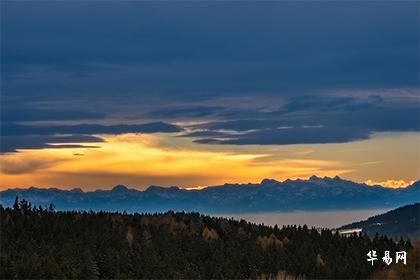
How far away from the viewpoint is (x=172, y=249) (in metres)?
36.4

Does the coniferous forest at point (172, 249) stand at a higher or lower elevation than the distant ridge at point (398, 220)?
lower

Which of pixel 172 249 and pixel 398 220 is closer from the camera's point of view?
pixel 172 249

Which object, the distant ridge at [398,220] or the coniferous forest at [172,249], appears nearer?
the coniferous forest at [172,249]

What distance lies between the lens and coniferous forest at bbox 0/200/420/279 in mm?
32156

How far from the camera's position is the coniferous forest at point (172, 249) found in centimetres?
3216

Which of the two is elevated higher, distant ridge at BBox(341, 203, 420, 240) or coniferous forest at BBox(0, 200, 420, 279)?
distant ridge at BBox(341, 203, 420, 240)

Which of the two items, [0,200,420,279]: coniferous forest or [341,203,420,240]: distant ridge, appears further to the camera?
[341,203,420,240]: distant ridge

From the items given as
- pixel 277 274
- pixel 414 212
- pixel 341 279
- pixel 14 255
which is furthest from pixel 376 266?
pixel 414 212

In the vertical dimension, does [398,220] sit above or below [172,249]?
above

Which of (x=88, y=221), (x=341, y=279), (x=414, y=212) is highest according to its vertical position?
(x=414, y=212)

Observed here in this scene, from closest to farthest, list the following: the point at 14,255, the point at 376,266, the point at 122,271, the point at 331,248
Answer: the point at 14,255, the point at 122,271, the point at 376,266, the point at 331,248

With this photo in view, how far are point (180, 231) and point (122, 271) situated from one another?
7577 mm

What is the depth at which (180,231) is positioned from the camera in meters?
40.6

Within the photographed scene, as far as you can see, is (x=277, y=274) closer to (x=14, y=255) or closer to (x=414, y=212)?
(x=14, y=255)
